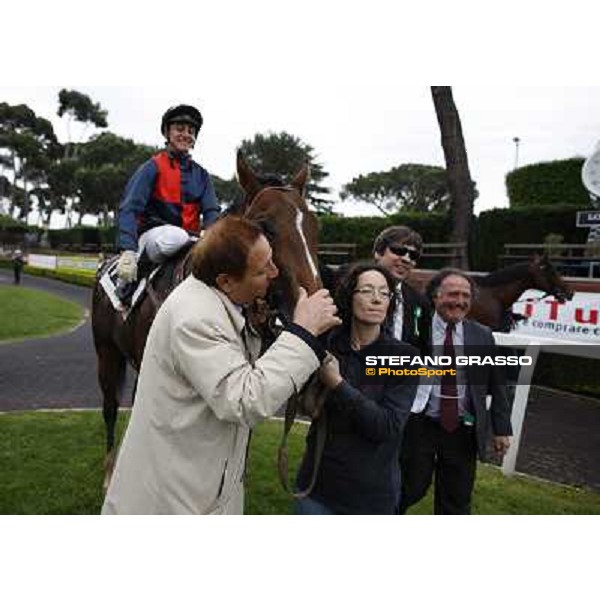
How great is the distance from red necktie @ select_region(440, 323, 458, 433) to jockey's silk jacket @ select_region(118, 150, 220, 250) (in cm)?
163

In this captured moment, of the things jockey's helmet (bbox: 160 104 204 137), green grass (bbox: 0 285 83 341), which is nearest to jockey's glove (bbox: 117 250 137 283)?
jockey's helmet (bbox: 160 104 204 137)

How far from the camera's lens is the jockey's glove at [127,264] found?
3303mm

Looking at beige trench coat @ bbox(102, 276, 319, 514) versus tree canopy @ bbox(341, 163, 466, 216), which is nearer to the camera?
beige trench coat @ bbox(102, 276, 319, 514)

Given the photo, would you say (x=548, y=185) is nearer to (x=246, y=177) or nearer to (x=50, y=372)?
(x=246, y=177)

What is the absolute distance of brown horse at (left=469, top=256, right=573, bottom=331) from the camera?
351 cm

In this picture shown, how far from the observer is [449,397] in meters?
2.59

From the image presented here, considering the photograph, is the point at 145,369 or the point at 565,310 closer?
the point at 145,369

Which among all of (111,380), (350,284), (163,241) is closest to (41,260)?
(111,380)

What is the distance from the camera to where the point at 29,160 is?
3.70 metres

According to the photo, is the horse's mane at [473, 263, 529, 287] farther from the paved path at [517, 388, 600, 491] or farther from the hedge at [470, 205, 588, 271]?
the paved path at [517, 388, 600, 491]
